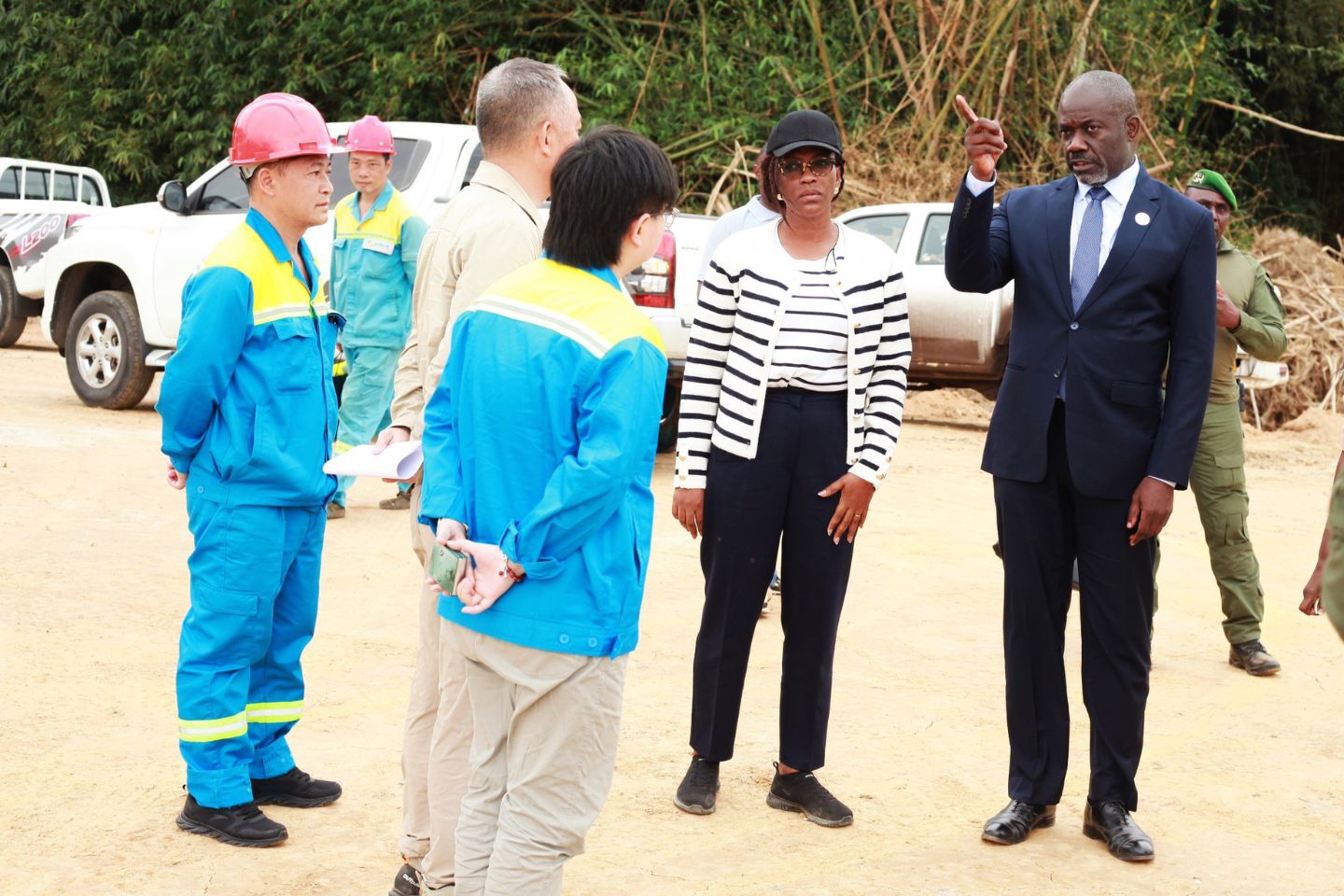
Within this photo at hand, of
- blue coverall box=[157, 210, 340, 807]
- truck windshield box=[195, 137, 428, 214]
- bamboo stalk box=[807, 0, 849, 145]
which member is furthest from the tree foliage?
blue coverall box=[157, 210, 340, 807]

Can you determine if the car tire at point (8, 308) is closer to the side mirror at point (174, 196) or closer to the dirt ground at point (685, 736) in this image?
the side mirror at point (174, 196)

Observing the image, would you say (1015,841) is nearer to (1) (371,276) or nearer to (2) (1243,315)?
(2) (1243,315)

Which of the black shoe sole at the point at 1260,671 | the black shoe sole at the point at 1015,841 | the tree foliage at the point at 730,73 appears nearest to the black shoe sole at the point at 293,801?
the black shoe sole at the point at 1015,841

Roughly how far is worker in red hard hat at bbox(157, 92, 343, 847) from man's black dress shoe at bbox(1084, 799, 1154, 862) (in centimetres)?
240

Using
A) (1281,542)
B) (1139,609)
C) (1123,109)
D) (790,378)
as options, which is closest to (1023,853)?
(1139,609)

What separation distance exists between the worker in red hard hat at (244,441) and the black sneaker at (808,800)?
59.9 inches

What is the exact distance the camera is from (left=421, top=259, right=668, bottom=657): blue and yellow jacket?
3037 mm

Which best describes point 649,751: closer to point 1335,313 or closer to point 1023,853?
point 1023,853

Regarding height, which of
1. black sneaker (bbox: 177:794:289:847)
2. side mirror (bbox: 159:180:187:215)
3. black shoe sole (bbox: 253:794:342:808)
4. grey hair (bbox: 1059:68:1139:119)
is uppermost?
grey hair (bbox: 1059:68:1139:119)

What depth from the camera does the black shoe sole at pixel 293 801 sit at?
4.60 meters

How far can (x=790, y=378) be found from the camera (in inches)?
181

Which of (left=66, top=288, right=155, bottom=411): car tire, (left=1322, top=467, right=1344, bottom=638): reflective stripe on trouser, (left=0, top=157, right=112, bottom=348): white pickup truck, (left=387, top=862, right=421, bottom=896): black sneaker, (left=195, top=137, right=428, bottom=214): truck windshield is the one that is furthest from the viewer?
(left=0, top=157, right=112, bottom=348): white pickup truck

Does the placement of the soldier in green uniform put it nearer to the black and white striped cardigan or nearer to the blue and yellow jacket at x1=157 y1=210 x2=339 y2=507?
the black and white striped cardigan

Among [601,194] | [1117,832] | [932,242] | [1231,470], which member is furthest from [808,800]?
[932,242]
